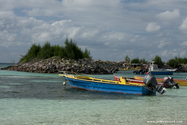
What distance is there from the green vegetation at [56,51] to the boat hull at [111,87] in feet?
129

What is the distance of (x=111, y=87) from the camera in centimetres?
1848

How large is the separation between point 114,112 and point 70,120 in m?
2.80

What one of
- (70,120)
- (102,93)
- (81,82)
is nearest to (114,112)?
(70,120)

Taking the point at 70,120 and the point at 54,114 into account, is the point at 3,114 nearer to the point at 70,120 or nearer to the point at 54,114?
the point at 54,114

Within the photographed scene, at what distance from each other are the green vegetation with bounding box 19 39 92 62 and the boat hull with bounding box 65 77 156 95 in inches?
1550

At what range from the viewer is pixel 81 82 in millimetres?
20406

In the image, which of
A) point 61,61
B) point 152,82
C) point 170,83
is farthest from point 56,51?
point 152,82

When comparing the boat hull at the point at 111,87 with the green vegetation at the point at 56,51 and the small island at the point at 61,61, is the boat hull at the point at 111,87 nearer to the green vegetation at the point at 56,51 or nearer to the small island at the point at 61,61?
the small island at the point at 61,61

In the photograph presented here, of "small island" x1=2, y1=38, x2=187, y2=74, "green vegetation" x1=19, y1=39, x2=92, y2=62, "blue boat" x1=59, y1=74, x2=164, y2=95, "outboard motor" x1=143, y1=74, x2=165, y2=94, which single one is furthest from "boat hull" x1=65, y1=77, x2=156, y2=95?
"green vegetation" x1=19, y1=39, x2=92, y2=62

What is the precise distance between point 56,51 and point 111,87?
48474 millimetres

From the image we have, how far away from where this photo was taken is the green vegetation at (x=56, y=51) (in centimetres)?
6050

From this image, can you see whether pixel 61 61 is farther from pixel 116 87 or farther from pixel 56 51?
pixel 116 87

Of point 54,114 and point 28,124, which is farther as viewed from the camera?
point 54,114

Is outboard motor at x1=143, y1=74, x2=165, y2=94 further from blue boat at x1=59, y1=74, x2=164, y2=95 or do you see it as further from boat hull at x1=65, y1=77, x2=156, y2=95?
boat hull at x1=65, y1=77, x2=156, y2=95
